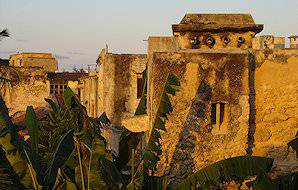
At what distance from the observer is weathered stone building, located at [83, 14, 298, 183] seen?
7.90 meters

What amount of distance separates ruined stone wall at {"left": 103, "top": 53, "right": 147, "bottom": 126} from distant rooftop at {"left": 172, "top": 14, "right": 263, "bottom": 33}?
27.1ft

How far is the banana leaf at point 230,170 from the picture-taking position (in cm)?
570

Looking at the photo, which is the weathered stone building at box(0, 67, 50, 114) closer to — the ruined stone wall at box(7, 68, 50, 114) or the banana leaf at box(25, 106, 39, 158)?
the ruined stone wall at box(7, 68, 50, 114)

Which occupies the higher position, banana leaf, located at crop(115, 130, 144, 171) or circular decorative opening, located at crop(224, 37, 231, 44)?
circular decorative opening, located at crop(224, 37, 231, 44)

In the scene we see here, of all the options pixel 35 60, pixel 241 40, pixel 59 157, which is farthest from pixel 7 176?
pixel 35 60

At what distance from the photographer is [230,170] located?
571 centimetres

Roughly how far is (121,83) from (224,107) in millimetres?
10040

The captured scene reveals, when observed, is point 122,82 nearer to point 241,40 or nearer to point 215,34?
point 215,34

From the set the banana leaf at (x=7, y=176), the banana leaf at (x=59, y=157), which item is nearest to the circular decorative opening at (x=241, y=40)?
the banana leaf at (x=59, y=157)

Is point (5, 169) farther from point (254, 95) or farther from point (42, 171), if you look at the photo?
point (254, 95)

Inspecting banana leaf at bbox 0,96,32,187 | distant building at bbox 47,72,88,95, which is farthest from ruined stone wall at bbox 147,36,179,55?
distant building at bbox 47,72,88,95

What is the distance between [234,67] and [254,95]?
0.70 meters

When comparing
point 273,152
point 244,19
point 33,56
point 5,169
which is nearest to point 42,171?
point 5,169

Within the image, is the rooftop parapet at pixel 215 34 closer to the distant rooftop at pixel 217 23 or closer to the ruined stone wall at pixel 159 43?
the distant rooftop at pixel 217 23
